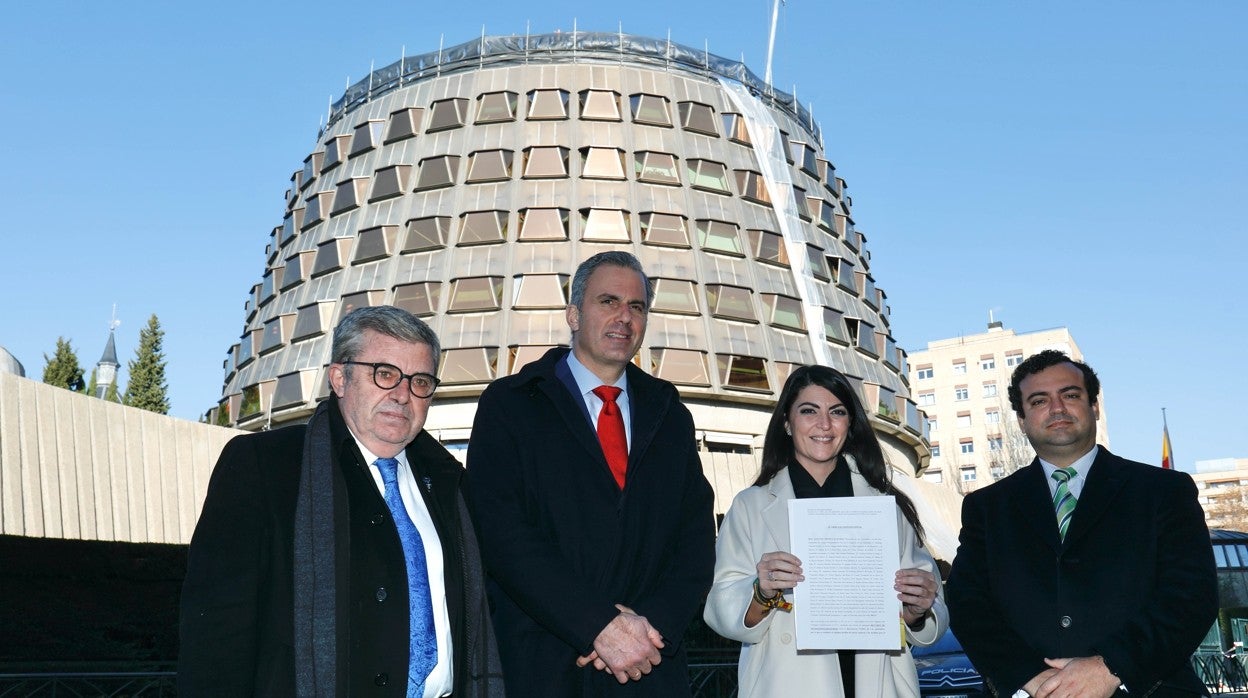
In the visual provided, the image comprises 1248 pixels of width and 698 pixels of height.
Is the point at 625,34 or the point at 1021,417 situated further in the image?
the point at 625,34

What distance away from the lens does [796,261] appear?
43500 millimetres

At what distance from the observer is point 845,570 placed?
186 inches

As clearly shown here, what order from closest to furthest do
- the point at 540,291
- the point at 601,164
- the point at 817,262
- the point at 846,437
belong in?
the point at 846,437, the point at 540,291, the point at 601,164, the point at 817,262

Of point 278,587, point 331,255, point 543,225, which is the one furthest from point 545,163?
point 278,587

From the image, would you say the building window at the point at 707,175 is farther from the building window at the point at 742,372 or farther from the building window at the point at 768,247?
the building window at the point at 742,372

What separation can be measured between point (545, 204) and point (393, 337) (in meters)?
36.4

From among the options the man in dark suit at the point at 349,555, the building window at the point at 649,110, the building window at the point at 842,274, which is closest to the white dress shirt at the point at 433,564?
the man in dark suit at the point at 349,555

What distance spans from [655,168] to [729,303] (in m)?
6.22

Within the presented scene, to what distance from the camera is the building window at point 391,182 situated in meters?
42.5

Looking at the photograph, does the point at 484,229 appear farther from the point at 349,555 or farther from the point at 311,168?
the point at 349,555

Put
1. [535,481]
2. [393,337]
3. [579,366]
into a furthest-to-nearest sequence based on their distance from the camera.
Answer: [579,366] < [535,481] < [393,337]

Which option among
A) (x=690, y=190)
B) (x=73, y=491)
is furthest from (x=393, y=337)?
(x=690, y=190)

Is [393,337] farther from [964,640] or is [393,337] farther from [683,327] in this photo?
[683,327]

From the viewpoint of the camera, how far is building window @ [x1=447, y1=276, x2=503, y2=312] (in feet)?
127
